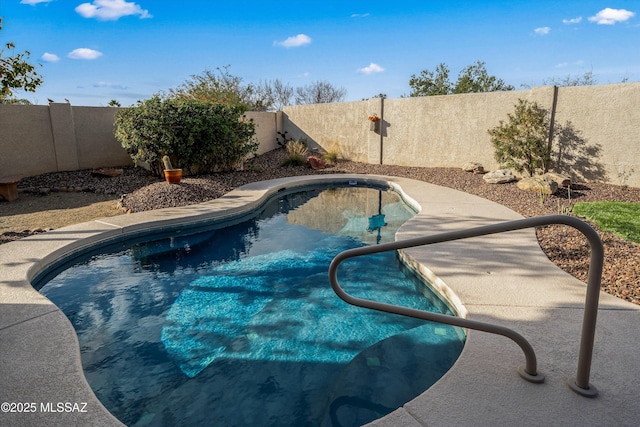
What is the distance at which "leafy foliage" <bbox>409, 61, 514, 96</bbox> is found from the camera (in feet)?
76.4

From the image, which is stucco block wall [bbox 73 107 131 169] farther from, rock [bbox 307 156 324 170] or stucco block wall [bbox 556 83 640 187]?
stucco block wall [bbox 556 83 640 187]

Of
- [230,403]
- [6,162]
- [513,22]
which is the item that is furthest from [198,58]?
[230,403]

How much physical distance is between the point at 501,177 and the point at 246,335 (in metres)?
8.16

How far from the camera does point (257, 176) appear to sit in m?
11.5

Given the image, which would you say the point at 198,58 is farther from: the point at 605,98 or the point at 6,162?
the point at 605,98

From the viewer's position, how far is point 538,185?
26.8 feet

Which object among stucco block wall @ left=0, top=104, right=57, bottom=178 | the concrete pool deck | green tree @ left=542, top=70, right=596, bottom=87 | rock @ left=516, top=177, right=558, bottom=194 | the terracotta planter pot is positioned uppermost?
green tree @ left=542, top=70, right=596, bottom=87

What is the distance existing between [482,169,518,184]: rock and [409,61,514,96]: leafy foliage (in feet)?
50.8

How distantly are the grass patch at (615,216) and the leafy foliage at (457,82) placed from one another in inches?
716

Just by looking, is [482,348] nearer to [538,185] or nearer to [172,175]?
[538,185]

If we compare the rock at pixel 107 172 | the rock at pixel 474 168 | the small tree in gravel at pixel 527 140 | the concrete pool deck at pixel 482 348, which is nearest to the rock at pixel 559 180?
the small tree in gravel at pixel 527 140

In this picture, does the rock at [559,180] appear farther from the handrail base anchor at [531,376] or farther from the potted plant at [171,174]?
the potted plant at [171,174]


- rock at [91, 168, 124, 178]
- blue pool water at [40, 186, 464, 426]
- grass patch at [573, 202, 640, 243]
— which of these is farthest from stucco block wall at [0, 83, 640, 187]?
blue pool water at [40, 186, 464, 426]

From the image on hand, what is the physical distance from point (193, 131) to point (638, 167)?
34.4ft
